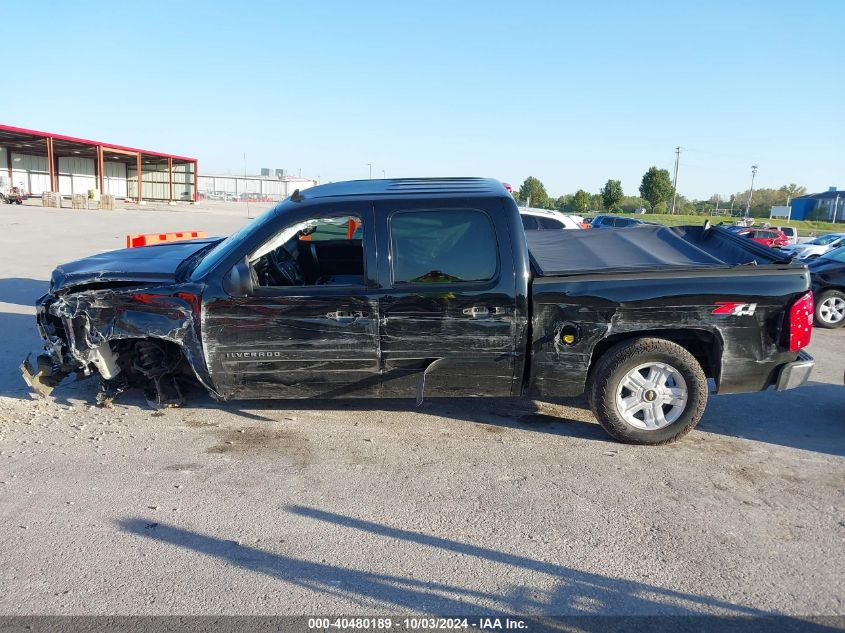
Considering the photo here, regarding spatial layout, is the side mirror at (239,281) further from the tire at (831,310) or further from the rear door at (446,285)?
the tire at (831,310)

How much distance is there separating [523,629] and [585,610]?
12.9 inches

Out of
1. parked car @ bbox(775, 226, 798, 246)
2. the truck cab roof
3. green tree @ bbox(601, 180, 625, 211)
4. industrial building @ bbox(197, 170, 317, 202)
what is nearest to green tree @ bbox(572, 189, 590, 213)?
green tree @ bbox(601, 180, 625, 211)

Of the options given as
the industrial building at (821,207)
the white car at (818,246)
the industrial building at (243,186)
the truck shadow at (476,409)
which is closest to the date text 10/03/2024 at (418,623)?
the truck shadow at (476,409)

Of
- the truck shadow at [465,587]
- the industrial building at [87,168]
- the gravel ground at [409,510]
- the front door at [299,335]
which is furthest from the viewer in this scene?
the industrial building at [87,168]

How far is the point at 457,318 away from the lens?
443cm

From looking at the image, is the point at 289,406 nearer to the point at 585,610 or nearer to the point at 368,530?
the point at 368,530

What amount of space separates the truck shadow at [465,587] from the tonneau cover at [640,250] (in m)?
2.11

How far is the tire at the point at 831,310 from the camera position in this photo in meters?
9.63

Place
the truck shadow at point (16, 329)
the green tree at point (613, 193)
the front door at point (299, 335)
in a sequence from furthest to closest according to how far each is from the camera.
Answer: the green tree at point (613, 193)
the truck shadow at point (16, 329)
the front door at point (299, 335)

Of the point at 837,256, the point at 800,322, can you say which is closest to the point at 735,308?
the point at 800,322

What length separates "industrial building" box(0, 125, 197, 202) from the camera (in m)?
46.5

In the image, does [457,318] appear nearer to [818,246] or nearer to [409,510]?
[409,510]

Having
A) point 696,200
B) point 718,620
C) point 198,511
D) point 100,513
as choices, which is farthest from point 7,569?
point 696,200

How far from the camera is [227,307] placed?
4.46m
